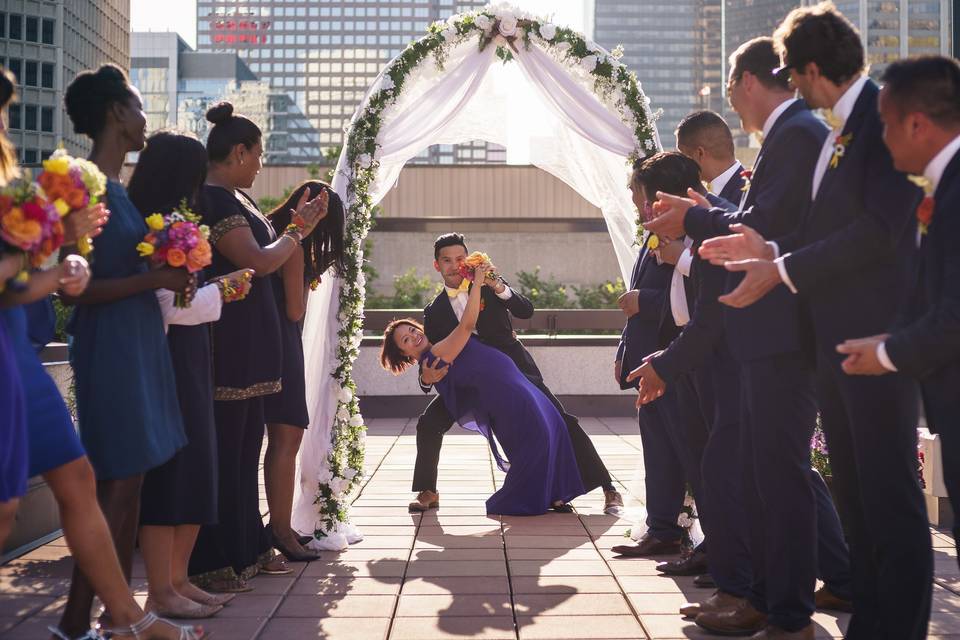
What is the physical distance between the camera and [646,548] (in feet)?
17.0

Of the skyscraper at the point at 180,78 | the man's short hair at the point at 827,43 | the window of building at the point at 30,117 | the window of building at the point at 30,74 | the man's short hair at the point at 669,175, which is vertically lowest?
the man's short hair at the point at 669,175

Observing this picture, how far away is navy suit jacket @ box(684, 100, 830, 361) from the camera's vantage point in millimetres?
3328

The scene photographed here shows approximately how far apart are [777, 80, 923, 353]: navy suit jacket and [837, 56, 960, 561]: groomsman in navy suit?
230 millimetres

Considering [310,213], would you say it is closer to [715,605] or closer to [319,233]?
[319,233]

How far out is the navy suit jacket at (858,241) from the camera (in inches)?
115

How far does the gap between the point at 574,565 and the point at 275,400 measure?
1679 millimetres

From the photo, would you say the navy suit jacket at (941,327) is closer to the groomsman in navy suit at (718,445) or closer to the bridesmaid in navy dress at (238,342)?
the groomsman in navy suit at (718,445)

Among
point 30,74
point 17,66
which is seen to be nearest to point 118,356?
point 17,66

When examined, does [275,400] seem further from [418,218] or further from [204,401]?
[418,218]

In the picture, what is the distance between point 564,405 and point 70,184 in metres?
10.0

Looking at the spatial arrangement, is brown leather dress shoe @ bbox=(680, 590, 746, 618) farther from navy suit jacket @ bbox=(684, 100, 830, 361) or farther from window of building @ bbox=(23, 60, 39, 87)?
window of building @ bbox=(23, 60, 39, 87)

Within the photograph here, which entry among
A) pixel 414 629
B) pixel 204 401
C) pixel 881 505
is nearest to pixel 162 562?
pixel 204 401

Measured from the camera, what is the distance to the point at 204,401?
3799 mm

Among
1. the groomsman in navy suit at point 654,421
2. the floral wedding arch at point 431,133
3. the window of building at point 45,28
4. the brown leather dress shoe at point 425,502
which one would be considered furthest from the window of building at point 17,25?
the groomsman in navy suit at point 654,421
